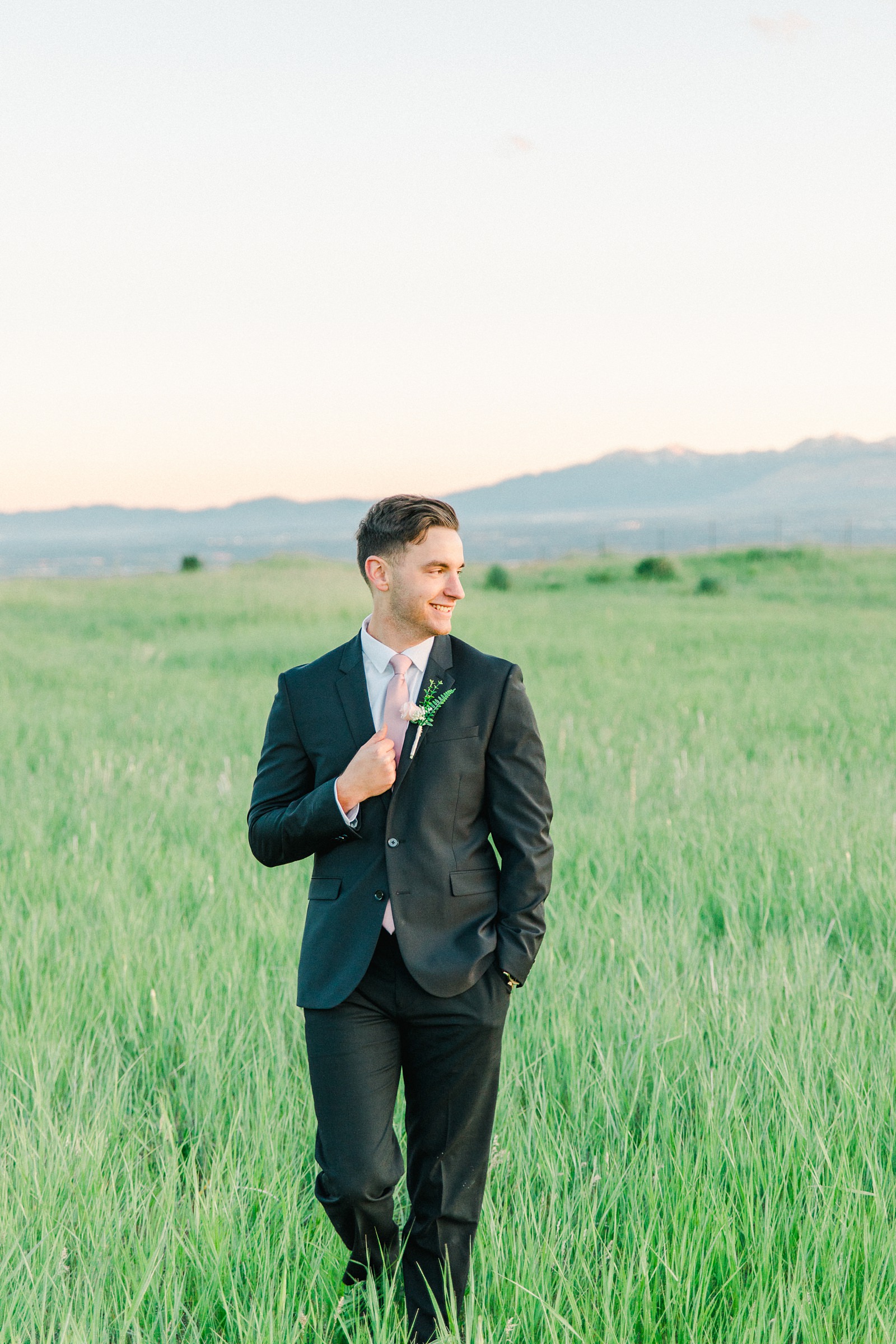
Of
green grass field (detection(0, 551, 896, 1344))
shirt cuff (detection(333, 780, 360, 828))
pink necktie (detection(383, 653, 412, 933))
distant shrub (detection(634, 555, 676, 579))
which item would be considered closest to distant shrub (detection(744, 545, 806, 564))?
distant shrub (detection(634, 555, 676, 579))

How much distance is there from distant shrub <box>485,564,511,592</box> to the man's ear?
106 feet

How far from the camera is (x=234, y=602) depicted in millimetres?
24750

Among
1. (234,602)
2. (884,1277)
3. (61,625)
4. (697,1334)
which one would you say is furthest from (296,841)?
(234,602)

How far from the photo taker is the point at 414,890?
2115 mm

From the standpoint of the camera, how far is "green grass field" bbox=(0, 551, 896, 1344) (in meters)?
2.34

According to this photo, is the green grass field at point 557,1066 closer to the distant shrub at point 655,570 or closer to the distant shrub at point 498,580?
the distant shrub at point 498,580

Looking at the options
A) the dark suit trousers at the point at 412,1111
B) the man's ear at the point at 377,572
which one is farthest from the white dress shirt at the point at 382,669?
the dark suit trousers at the point at 412,1111

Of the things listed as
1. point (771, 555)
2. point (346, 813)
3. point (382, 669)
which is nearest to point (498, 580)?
point (771, 555)

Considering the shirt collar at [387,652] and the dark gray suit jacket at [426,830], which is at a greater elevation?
the shirt collar at [387,652]

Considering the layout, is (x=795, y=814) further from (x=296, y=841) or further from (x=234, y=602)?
(x=234, y=602)

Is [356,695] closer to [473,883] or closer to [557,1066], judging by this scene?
[473,883]

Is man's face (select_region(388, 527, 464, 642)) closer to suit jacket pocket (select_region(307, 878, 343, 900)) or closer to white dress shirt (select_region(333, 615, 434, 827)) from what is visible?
white dress shirt (select_region(333, 615, 434, 827))

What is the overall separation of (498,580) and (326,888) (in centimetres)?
3351

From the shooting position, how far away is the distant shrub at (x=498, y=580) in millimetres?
35000
